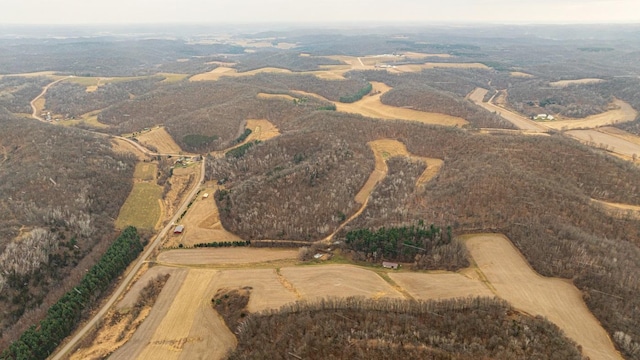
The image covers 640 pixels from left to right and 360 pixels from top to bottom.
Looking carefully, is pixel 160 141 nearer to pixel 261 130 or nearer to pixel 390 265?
pixel 261 130

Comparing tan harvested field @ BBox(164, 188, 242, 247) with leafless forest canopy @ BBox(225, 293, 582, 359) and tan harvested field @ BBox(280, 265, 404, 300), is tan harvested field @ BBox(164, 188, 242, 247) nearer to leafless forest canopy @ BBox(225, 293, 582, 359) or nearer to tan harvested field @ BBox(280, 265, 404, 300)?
tan harvested field @ BBox(280, 265, 404, 300)

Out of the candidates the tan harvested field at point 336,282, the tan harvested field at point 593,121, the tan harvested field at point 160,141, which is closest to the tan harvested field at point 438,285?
the tan harvested field at point 336,282

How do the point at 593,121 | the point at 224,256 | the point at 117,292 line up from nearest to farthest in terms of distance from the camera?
the point at 117,292 → the point at 224,256 → the point at 593,121

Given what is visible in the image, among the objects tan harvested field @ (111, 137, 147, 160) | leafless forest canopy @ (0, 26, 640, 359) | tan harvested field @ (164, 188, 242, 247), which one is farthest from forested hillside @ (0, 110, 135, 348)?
tan harvested field @ (164, 188, 242, 247)

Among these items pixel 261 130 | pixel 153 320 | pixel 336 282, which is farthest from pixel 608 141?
pixel 153 320

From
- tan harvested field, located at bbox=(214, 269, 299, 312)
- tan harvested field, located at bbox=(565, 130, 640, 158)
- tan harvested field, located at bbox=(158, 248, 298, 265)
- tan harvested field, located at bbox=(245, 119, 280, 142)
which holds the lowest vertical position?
tan harvested field, located at bbox=(158, 248, 298, 265)

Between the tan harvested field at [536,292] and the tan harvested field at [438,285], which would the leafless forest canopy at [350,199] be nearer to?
the tan harvested field at [536,292]

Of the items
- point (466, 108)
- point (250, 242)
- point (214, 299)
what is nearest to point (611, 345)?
point (214, 299)
